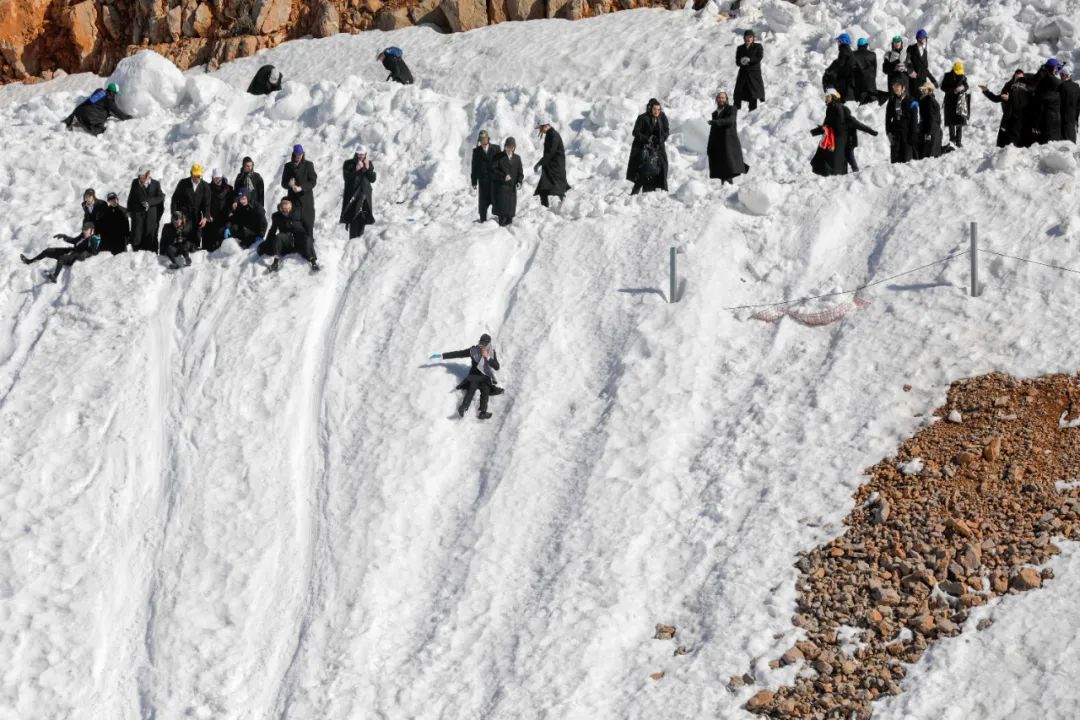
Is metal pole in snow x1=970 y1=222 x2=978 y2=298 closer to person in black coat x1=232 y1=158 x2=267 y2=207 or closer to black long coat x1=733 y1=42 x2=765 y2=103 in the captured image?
black long coat x1=733 y1=42 x2=765 y2=103

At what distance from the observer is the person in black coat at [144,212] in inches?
740

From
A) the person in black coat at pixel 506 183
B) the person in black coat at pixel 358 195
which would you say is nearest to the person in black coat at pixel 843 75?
the person in black coat at pixel 506 183

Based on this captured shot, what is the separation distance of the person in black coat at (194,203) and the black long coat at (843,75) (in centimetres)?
825

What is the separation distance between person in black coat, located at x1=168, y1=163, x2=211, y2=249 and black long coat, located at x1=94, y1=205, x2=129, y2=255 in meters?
0.66

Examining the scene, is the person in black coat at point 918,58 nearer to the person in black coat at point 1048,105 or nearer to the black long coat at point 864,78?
the black long coat at point 864,78

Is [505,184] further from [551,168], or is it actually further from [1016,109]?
[1016,109]

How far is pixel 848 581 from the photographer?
1266cm

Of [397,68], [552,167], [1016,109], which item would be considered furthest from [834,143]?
[397,68]

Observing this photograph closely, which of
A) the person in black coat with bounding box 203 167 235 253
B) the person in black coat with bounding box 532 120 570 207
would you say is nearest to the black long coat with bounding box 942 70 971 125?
the person in black coat with bounding box 532 120 570 207

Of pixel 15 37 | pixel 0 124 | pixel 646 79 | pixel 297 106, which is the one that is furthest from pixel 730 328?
pixel 15 37

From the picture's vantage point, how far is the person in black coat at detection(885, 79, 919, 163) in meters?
17.5

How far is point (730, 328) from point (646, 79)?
706 centimetres

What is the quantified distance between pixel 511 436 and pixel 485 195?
12.8 ft

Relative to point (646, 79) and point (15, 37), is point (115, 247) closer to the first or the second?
point (646, 79)
